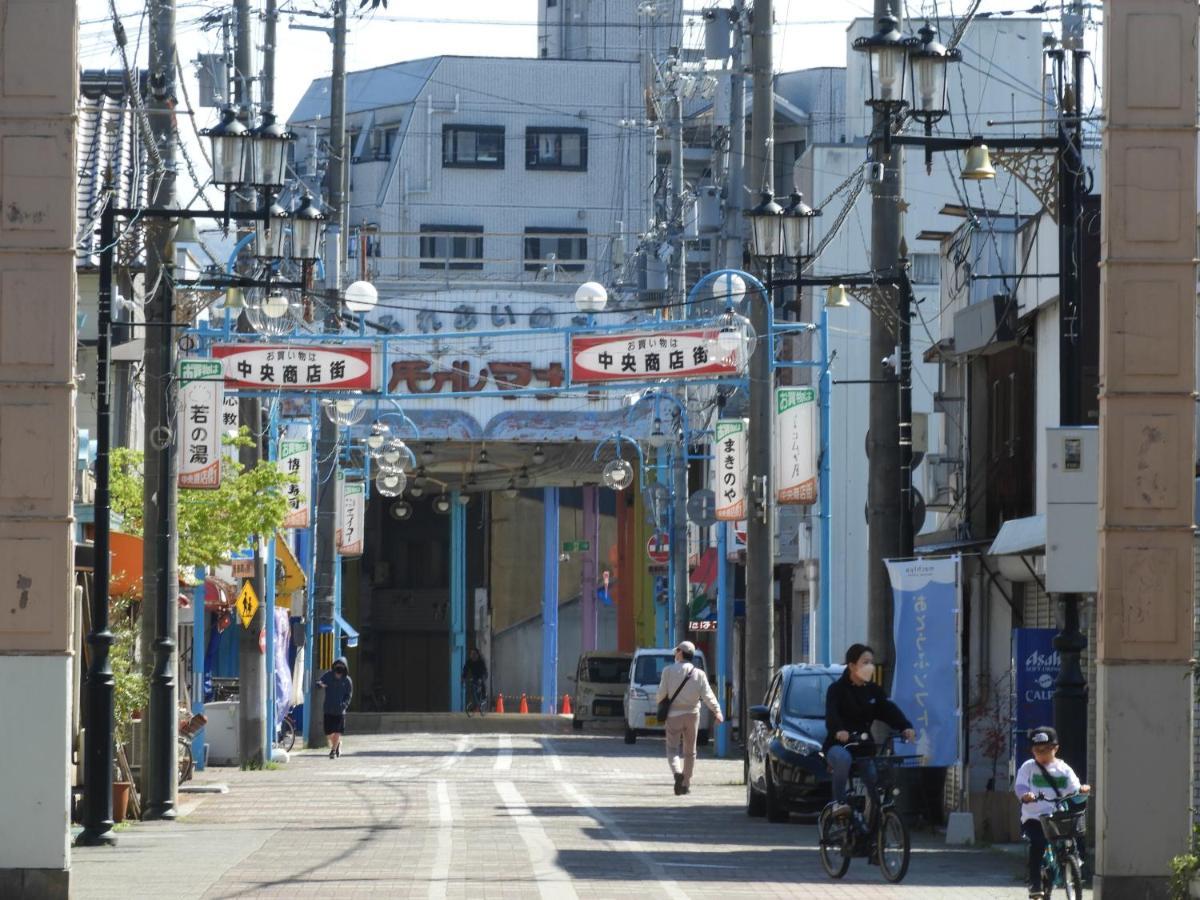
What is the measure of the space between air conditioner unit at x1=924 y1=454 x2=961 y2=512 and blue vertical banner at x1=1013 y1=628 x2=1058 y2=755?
9.09 m

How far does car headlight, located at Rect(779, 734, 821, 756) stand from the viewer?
24.7 m

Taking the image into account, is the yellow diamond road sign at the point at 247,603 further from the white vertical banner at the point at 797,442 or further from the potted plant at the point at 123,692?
the potted plant at the point at 123,692

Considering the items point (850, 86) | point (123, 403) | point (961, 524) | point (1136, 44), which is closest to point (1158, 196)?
point (1136, 44)

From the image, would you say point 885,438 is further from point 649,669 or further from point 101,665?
point 649,669

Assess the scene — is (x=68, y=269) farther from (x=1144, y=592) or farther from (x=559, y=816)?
(x=559, y=816)

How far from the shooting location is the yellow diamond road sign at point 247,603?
34719 mm

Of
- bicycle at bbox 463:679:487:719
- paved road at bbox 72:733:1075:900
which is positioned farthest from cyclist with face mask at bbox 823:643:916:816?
bicycle at bbox 463:679:487:719

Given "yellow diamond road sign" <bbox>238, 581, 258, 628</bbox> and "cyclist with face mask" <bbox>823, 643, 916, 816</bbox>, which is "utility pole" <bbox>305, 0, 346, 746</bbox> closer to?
"yellow diamond road sign" <bbox>238, 581, 258, 628</bbox>

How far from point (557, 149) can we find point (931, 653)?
2128 inches

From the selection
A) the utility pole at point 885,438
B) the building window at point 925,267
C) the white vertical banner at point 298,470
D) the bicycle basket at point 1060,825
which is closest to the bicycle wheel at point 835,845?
the bicycle basket at point 1060,825

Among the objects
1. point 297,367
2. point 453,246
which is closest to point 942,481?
point 297,367

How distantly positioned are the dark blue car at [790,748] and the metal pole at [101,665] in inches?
266

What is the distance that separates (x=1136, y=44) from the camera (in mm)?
15188

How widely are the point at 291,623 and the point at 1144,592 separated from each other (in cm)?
3472
